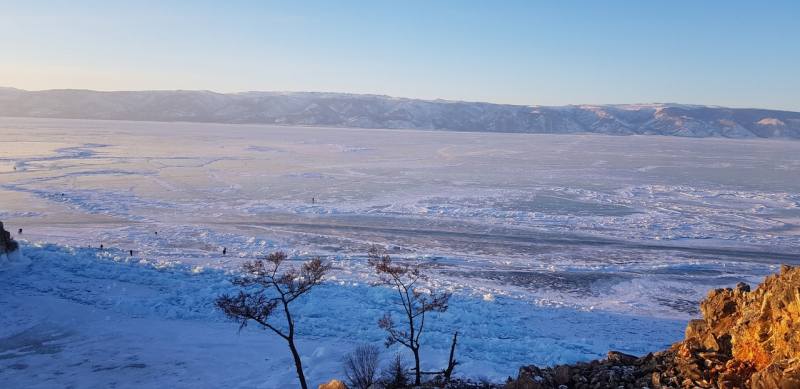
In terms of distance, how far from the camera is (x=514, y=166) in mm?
46469

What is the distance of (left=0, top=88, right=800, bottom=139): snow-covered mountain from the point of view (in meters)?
135

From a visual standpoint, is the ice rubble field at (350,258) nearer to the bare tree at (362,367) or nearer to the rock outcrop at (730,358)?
the bare tree at (362,367)

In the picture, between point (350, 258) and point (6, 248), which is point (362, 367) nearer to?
point (350, 258)

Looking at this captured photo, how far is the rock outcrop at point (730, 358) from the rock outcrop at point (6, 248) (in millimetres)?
15818

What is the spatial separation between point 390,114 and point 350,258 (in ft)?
440

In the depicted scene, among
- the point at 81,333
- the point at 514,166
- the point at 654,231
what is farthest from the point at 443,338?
the point at 514,166

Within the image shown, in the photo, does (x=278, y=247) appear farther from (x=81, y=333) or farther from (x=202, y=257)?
(x=81, y=333)

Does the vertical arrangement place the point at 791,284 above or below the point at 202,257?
above

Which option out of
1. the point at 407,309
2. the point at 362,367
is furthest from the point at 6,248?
the point at 362,367

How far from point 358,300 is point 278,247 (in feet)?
18.9

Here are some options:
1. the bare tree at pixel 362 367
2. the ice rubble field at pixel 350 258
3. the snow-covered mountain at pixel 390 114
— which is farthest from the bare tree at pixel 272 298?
the snow-covered mountain at pixel 390 114

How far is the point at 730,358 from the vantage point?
736cm

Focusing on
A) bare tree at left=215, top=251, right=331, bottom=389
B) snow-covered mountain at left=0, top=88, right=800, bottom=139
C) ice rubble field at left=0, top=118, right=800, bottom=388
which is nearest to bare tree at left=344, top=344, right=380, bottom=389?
ice rubble field at left=0, top=118, right=800, bottom=388

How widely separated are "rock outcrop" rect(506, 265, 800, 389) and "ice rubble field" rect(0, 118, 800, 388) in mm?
3457
